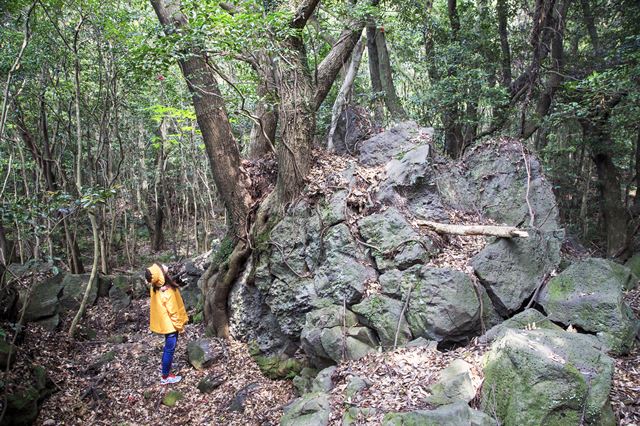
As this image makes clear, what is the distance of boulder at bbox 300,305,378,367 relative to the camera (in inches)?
196

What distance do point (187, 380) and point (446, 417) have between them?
455 cm

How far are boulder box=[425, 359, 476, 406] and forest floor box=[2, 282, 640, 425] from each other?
0.33 feet

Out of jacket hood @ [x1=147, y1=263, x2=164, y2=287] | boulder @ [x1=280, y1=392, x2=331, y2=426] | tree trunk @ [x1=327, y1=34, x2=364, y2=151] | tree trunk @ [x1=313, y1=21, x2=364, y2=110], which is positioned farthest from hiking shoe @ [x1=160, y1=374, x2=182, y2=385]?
tree trunk @ [x1=313, y1=21, x2=364, y2=110]

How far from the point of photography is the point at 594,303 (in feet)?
13.9

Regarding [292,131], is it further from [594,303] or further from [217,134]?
[594,303]

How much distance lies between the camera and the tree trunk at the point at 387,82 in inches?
414

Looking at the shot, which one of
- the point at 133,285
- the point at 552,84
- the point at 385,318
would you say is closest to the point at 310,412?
the point at 385,318

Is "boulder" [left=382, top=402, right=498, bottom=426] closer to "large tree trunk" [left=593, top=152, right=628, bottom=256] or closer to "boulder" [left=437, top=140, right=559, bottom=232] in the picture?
"boulder" [left=437, top=140, right=559, bottom=232]

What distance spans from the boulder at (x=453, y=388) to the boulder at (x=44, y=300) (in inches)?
282

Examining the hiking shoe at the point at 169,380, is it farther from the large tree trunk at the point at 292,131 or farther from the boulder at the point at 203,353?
the large tree trunk at the point at 292,131

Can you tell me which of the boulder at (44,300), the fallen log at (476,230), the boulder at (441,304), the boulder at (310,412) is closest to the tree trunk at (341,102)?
the fallen log at (476,230)

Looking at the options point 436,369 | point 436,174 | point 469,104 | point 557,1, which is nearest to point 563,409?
point 436,369

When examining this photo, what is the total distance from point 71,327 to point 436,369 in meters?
6.86

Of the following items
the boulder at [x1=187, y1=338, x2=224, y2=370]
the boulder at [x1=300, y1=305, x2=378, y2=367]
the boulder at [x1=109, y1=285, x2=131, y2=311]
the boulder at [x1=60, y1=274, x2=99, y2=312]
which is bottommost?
the boulder at [x1=187, y1=338, x2=224, y2=370]
